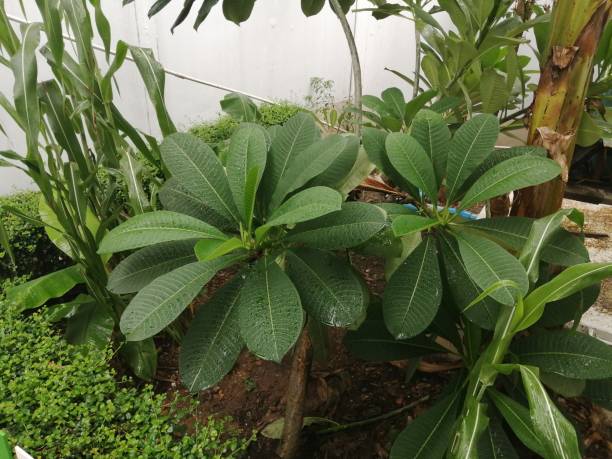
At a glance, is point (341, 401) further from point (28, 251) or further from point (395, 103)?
point (28, 251)

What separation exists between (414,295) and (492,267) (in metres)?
0.12

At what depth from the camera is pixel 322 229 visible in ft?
2.17

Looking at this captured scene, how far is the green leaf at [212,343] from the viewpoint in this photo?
1.99ft

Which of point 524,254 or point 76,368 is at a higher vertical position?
point 524,254

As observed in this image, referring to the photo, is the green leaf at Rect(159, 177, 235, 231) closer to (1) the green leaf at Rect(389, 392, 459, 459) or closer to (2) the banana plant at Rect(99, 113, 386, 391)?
(2) the banana plant at Rect(99, 113, 386, 391)

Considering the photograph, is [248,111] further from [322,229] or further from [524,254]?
[524,254]

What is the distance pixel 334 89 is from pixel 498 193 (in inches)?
168

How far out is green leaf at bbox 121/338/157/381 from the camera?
1.11 m

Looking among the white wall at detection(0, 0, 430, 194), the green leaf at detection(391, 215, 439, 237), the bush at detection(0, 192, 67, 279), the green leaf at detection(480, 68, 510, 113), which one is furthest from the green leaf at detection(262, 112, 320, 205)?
the white wall at detection(0, 0, 430, 194)

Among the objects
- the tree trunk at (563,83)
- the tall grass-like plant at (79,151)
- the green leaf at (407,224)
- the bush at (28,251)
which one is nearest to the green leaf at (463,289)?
the green leaf at (407,224)

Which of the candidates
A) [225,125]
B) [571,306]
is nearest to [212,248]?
[571,306]

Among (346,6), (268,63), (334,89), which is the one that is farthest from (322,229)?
(334,89)

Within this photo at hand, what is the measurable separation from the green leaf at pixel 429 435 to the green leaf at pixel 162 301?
0.44 m

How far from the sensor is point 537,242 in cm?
63
